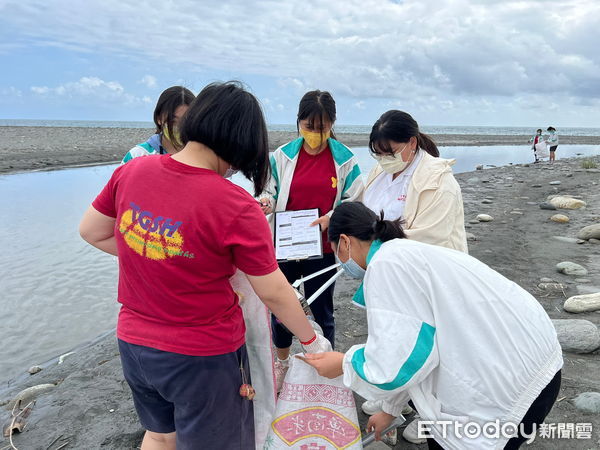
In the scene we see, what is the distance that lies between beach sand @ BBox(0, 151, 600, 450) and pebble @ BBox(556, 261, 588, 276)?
10 cm

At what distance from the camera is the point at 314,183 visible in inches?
131

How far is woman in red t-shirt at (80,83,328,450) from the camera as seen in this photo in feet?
4.97

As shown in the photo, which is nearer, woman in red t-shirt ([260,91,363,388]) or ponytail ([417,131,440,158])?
ponytail ([417,131,440,158])

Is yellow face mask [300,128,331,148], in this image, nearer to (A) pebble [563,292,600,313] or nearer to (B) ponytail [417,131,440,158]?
(B) ponytail [417,131,440,158]

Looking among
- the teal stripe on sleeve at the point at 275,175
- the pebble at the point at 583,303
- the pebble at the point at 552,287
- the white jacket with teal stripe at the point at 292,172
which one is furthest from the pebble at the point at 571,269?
the teal stripe on sleeve at the point at 275,175

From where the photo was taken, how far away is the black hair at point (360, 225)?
1.91m

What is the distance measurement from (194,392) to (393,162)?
1.89 meters

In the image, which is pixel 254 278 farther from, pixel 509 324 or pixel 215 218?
pixel 509 324

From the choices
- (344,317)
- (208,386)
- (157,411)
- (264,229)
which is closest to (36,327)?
(344,317)

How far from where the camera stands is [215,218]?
4.89 ft

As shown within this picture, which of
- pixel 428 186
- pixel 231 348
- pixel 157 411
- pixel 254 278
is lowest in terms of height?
pixel 157 411

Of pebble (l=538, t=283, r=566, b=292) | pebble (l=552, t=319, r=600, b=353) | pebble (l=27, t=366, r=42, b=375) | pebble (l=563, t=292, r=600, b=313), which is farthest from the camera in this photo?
pebble (l=538, t=283, r=566, b=292)

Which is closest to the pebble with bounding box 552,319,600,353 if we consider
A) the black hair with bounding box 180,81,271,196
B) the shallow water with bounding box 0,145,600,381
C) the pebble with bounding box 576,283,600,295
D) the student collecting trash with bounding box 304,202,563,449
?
the pebble with bounding box 576,283,600,295

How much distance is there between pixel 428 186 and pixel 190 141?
1581 millimetres
